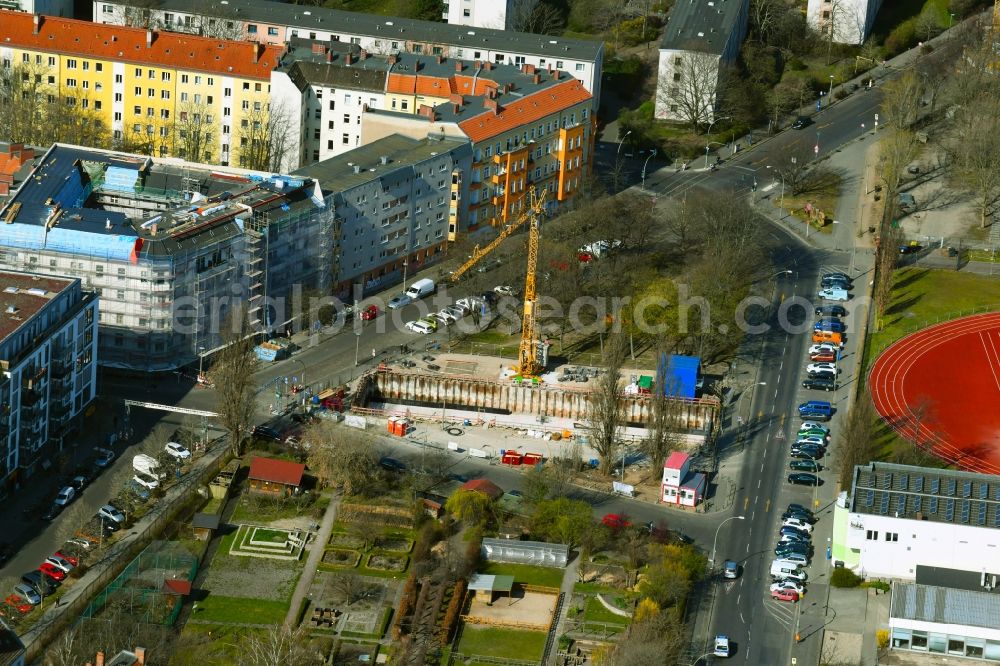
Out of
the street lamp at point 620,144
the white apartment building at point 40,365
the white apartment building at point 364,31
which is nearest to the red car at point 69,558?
the white apartment building at point 40,365

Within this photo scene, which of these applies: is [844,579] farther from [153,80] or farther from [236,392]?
[153,80]

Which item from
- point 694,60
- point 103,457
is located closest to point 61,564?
point 103,457

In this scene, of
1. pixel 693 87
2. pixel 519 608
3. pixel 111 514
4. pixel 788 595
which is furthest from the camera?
pixel 693 87

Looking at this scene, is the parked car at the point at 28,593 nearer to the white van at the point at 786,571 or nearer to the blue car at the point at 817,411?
the white van at the point at 786,571

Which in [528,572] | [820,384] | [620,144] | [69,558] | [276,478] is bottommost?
[69,558]

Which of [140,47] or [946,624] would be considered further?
[140,47]

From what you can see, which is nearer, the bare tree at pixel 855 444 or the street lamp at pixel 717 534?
the street lamp at pixel 717 534

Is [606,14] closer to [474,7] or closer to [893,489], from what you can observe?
[474,7]

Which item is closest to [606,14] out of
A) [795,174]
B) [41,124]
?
[795,174]
